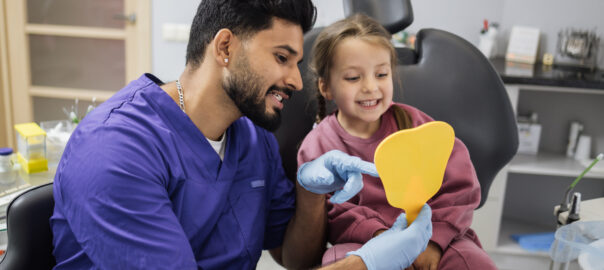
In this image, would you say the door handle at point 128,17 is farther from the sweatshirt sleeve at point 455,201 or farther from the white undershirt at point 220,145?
the sweatshirt sleeve at point 455,201

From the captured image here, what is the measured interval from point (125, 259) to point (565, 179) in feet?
8.62

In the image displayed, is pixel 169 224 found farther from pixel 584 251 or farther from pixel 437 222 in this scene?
pixel 584 251

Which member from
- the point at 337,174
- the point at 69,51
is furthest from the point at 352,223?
the point at 69,51

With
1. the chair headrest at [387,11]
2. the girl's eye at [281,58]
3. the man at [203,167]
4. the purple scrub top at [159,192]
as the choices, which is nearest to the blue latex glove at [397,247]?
the man at [203,167]

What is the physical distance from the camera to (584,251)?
1022 mm

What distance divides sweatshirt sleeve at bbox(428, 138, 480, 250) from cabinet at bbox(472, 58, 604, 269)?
1209 mm

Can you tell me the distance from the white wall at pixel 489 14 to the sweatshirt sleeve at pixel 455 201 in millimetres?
1783

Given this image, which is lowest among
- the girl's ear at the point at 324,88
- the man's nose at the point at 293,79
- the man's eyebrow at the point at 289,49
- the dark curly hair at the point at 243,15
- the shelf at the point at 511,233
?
the shelf at the point at 511,233

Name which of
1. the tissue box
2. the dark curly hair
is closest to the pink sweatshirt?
the dark curly hair

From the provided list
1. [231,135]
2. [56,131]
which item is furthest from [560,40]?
[56,131]

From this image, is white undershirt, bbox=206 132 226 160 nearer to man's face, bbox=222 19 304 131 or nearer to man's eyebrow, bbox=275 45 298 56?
man's face, bbox=222 19 304 131

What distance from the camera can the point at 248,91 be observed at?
1.06m

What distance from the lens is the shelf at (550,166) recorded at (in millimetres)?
2424

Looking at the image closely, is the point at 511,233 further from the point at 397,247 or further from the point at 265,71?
the point at 265,71
